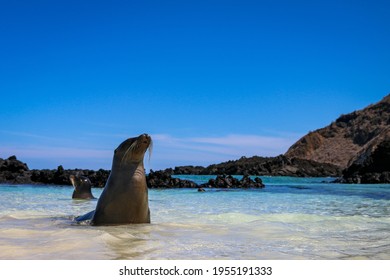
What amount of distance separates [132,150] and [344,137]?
110m

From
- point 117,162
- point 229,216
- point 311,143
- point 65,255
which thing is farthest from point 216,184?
point 311,143

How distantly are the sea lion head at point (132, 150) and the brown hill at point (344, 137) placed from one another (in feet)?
303

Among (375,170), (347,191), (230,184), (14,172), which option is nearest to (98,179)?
(14,172)

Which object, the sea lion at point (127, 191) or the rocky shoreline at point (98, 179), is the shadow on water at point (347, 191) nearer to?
the rocky shoreline at point (98, 179)

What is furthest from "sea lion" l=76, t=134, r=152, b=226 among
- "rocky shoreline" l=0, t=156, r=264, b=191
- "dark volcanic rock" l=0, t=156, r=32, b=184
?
"dark volcanic rock" l=0, t=156, r=32, b=184

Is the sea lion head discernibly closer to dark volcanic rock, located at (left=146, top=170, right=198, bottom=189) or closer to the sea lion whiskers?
the sea lion whiskers

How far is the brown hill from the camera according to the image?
10162 cm

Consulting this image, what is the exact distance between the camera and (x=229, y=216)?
35.1 feet

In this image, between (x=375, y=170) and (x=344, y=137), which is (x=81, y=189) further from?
(x=344, y=137)

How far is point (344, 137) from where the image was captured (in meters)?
112

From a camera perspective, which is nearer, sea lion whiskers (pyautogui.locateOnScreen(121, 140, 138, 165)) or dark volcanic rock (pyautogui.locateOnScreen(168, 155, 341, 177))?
sea lion whiskers (pyautogui.locateOnScreen(121, 140, 138, 165))
